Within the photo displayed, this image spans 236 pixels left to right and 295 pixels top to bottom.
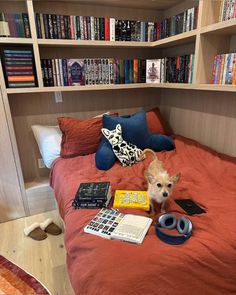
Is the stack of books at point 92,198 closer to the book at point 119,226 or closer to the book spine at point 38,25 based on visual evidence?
the book at point 119,226

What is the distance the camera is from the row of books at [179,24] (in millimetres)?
1682

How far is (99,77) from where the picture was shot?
1997 mm

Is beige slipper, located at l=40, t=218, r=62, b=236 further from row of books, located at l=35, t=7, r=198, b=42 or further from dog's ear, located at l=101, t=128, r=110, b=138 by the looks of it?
row of books, located at l=35, t=7, r=198, b=42

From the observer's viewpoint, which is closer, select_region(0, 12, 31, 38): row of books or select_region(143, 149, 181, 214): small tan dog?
select_region(143, 149, 181, 214): small tan dog

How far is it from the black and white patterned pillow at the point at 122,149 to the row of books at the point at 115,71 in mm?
597

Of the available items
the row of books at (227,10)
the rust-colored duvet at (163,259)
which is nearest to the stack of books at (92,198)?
the rust-colored duvet at (163,259)

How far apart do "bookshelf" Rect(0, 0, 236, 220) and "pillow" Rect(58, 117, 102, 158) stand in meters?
0.32

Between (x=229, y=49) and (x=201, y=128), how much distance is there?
702 mm

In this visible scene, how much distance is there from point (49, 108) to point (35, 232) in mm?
1164

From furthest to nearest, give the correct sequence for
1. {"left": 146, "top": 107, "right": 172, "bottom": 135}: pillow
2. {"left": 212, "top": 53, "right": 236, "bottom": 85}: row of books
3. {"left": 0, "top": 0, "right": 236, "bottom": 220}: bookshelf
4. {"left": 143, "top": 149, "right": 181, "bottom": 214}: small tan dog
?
{"left": 146, "top": 107, "right": 172, "bottom": 135}: pillow
{"left": 0, "top": 0, "right": 236, "bottom": 220}: bookshelf
{"left": 212, "top": 53, "right": 236, "bottom": 85}: row of books
{"left": 143, "top": 149, "right": 181, "bottom": 214}: small tan dog

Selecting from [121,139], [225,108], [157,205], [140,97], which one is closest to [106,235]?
[157,205]

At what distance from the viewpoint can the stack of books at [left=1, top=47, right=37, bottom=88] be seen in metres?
1.66

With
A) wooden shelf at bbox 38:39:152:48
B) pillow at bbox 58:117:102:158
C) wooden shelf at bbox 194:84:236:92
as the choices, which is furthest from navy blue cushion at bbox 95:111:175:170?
wooden shelf at bbox 38:39:152:48

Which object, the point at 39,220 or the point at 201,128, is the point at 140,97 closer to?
the point at 201,128
